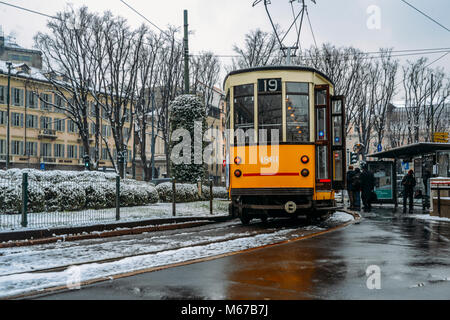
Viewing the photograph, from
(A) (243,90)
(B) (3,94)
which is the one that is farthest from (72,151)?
(A) (243,90)

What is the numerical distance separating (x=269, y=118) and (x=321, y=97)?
151 cm

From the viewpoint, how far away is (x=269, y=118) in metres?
11.9

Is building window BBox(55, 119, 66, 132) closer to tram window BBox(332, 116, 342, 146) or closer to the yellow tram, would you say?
the yellow tram

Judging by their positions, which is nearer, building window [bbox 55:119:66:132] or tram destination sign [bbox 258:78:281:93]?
tram destination sign [bbox 258:78:281:93]

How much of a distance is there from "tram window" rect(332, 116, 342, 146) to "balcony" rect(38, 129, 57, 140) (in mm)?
51334

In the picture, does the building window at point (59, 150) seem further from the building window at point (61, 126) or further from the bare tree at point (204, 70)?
the bare tree at point (204, 70)

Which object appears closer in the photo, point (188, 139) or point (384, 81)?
point (188, 139)

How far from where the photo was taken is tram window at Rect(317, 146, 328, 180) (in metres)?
11.9

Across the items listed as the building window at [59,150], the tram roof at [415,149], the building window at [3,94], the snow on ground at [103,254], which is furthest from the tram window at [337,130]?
the building window at [59,150]

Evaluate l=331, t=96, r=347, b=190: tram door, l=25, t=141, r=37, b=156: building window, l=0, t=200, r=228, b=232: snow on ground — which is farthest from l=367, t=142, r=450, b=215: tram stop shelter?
l=25, t=141, r=37, b=156: building window

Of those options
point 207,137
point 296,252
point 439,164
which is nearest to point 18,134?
point 207,137

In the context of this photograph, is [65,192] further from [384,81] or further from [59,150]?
[59,150]

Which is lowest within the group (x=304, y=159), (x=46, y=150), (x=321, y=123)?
(x=304, y=159)
